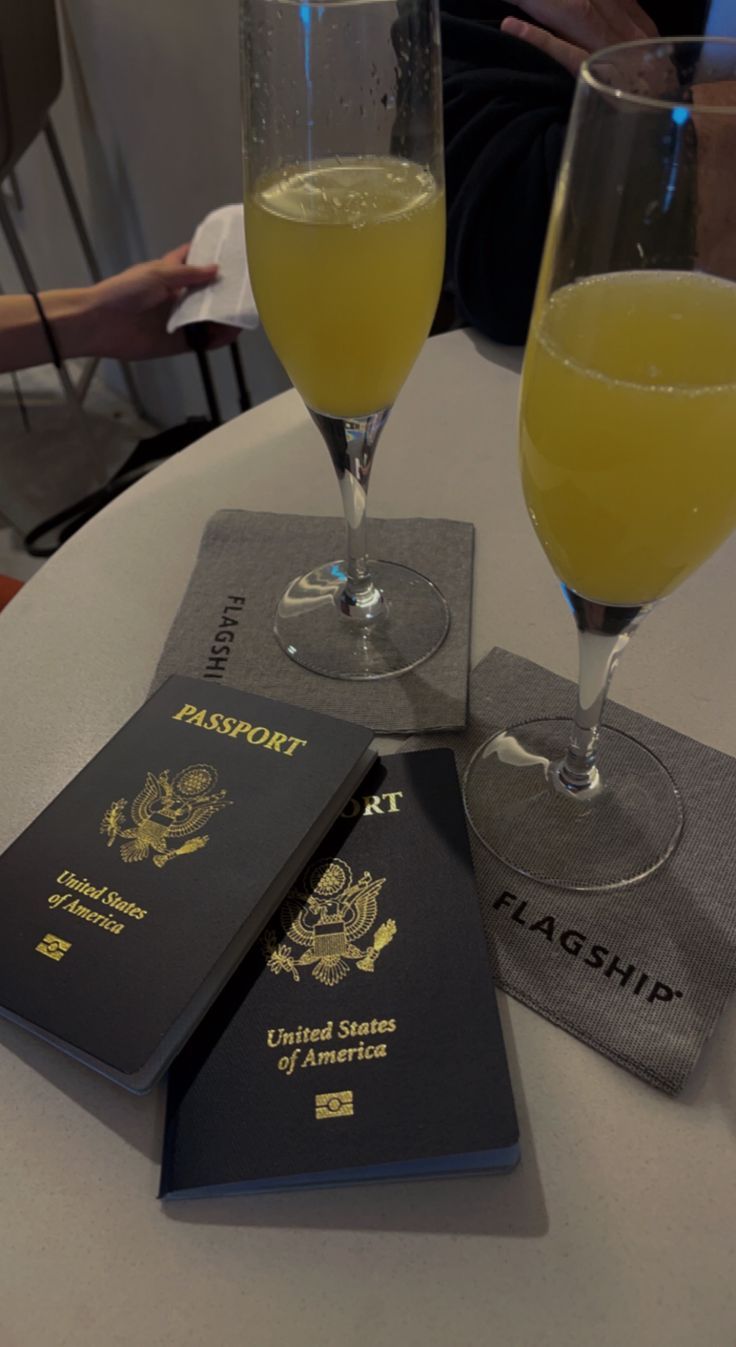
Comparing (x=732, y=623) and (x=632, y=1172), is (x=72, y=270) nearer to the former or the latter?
(x=732, y=623)

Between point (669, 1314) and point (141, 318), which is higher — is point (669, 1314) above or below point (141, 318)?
above

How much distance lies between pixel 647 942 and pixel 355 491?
14.1 inches

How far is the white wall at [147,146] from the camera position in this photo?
5.46 feet

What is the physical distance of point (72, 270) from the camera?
2.38m

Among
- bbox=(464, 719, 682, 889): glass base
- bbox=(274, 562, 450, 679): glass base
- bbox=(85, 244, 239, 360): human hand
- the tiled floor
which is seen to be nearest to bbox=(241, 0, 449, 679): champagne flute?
bbox=(274, 562, 450, 679): glass base

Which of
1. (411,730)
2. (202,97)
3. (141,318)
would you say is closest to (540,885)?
(411,730)

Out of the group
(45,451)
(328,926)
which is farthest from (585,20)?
(45,451)

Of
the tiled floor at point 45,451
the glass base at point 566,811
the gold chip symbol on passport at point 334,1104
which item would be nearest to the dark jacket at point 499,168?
the glass base at point 566,811

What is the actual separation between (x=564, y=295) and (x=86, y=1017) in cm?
38

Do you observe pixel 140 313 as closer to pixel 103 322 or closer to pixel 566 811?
pixel 103 322

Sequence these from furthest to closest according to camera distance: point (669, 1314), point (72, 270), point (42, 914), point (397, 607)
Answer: point (72, 270), point (397, 607), point (42, 914), point (669, 1314)

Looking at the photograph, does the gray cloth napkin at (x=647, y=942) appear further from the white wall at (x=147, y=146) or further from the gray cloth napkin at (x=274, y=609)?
the white wall at (x=147, y=146)

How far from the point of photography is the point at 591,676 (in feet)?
1.74

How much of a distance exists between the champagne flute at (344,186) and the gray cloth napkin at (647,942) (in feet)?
1.00
